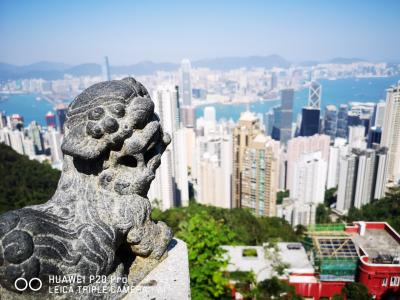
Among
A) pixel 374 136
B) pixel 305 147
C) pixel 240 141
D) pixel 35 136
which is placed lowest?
pixel 305 147

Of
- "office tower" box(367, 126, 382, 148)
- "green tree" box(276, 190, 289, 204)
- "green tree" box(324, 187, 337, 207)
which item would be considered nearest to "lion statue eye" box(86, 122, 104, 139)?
"green tree" box(276, 190, 289, 204)

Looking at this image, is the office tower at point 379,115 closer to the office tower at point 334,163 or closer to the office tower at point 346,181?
the office tower at point 334,163

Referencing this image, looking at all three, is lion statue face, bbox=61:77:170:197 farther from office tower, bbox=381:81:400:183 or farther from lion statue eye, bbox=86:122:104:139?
office tower, bbox=381:81:400:183

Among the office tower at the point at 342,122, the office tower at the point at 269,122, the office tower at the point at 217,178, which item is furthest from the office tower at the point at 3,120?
the office tower at the point at 269,122

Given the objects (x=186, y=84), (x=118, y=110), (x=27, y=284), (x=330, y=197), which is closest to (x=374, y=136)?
(x=330, y=197)

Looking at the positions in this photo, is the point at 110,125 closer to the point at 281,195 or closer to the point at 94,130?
the point at 94,130

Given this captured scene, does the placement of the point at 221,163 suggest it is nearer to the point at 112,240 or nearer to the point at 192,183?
the point at 192,183

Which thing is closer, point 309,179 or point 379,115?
point 309,179
